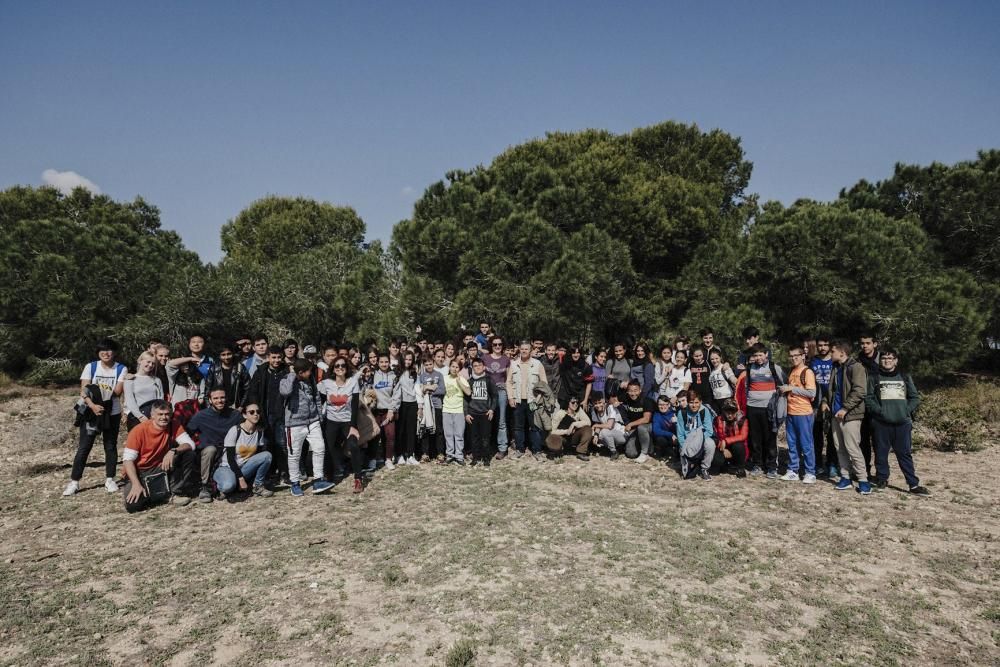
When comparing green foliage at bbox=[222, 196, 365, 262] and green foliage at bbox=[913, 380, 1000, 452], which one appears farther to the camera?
green foliage at bbox=[222, 196, 365, 262]

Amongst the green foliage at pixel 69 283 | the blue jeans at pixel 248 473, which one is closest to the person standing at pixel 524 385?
the blue jeans at pixel 248 473

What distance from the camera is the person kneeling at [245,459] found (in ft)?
18.8

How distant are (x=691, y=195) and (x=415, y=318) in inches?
284

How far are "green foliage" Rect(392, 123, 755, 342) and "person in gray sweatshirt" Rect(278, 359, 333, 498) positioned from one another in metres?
5.76

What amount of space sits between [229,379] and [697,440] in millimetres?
5461

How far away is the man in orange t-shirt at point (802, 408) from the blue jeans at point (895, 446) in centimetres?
62

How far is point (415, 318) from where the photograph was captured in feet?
40.5

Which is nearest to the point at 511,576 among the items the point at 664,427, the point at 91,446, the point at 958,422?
the point at 664,427

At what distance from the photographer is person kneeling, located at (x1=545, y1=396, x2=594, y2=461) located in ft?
25.1

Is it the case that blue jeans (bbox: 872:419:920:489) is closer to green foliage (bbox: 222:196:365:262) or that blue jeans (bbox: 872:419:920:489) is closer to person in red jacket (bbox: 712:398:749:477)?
person in red jacket (bbox: 712:398:749:477)

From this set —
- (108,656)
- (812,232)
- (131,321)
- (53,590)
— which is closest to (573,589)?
(108,656)

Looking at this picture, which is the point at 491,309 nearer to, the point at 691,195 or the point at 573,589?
the point at 691,195

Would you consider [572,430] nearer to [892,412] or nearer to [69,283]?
[892,412]

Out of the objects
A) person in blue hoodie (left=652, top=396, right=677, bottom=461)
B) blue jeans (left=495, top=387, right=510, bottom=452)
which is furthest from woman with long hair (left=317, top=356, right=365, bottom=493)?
person in blue hoodie (left=652, top=396, right=677, bottom=461)
